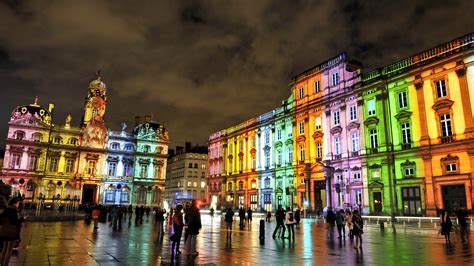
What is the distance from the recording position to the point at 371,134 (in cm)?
4256

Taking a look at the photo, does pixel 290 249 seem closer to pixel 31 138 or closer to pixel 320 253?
pixel 320 253

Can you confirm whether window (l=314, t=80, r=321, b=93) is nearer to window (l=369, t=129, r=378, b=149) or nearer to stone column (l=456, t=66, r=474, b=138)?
window (l=369, t=129, r=378, b=149)

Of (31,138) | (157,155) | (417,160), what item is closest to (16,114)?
(31,138)

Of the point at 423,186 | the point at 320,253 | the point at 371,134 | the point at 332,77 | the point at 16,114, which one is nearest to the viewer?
the point at 320,253

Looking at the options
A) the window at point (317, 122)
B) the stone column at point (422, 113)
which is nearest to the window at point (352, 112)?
the window at point (317, 122)

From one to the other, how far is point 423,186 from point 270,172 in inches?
1031

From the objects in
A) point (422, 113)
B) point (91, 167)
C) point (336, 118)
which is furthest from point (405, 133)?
point (91, 167)

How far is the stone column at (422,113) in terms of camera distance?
36.7 m

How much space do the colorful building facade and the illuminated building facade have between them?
30.0 metres

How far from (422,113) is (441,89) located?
2984mm

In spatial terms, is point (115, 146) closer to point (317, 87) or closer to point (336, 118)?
point (317, 87)

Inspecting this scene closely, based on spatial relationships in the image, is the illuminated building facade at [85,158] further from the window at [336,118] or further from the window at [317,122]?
the window at [336,118]

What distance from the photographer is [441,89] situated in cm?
3628

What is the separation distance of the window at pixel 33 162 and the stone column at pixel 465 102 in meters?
70.6
